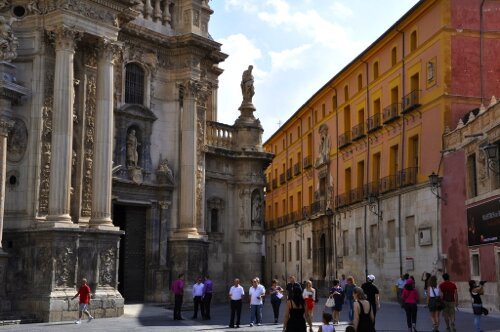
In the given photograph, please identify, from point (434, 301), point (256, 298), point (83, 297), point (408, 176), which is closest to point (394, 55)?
point (408, 176)

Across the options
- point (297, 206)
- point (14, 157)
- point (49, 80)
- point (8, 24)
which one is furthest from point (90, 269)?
point (297, 206)

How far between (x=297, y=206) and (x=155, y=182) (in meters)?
25.1

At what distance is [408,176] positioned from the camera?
109 feet

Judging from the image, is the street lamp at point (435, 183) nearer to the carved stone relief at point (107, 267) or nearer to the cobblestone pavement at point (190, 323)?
the cobblestone pavement at point (190, 323)

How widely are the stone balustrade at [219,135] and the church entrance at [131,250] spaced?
16.9 feet

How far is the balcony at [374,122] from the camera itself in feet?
123

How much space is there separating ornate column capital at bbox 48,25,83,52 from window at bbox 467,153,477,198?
1472 centimetres

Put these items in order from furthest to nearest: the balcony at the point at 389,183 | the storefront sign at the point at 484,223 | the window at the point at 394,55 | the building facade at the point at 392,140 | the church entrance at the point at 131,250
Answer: the window at the point at 394,55
the balcony at the point at 389,183
the building facade at the point at 392,140
the church entrance at the point at 131,250
the storefront sign at the point at 484,223

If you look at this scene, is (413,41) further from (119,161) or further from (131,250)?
(131,250)

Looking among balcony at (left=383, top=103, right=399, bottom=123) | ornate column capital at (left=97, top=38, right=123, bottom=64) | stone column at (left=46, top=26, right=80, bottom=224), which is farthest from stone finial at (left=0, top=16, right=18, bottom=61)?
balcony at (left=383, top=103, right=399, bottom=123)

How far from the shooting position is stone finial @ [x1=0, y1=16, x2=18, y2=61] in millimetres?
22875

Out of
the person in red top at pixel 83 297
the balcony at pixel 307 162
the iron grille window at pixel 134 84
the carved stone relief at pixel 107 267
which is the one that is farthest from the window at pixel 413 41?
the person in red top at pixel 83 297

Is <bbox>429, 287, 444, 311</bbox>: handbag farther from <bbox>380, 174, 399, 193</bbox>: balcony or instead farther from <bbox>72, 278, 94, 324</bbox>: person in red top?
<bbox>380, 174, 399, 193</bbox>: balcony

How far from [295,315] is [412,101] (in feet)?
75.1
